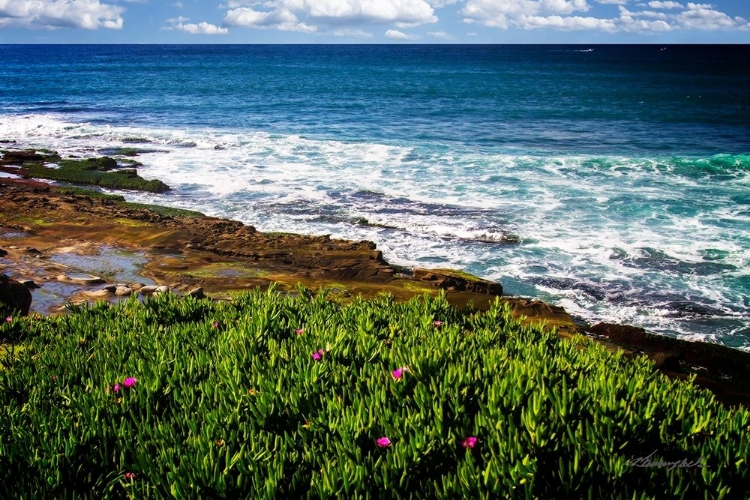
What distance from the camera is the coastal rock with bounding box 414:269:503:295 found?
1305 cm

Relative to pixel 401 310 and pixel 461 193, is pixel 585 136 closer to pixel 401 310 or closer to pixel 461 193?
pixel 461 193

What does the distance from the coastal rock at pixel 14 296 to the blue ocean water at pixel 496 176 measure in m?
8.81

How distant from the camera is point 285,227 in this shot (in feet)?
61.2

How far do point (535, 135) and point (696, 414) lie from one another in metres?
34.4

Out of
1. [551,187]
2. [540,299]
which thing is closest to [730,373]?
[540,299]

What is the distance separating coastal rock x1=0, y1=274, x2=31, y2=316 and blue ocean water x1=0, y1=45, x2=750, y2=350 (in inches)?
347

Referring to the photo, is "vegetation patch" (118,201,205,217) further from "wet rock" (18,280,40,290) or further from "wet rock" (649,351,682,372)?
"wet rock" (649,351,682,372)

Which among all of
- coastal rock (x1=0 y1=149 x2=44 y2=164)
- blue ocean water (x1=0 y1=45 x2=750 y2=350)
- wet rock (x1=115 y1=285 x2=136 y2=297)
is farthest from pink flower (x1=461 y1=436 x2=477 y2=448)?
coastal rock (x1=0 y1=149 x2=44 y2=164)

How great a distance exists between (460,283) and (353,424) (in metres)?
9.75

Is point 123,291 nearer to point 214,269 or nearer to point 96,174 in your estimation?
point 214,269

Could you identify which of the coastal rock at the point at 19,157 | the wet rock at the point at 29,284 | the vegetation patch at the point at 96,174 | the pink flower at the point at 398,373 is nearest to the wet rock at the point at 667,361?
the pink flower at the point at 398,373

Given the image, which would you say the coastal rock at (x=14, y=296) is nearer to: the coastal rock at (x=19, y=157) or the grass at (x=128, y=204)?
the grass at (x=128, y=204)

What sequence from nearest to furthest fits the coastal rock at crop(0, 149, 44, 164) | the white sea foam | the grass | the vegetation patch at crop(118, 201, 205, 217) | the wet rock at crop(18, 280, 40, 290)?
1. the wet rock at crop(18, 280, 40, 290)
2. the white sea foam
3. the vegetation patch at crop(118, 201, 205, 217)
4. the grass
5. the coastal rock at crop(0, 149, 44, 164)

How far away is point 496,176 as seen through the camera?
84.0 feet
